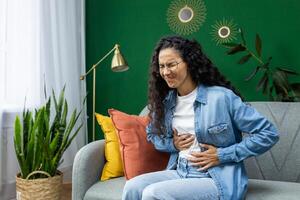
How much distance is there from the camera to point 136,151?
1.91 m

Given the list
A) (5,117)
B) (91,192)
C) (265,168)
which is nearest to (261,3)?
(265,168)

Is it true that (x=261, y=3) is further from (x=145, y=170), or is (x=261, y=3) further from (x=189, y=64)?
(x=145, y=170)

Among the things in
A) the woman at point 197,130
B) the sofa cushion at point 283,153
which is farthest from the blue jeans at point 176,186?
the sofa cushion at point 283,153

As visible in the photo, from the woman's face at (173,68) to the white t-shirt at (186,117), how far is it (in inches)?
3.6

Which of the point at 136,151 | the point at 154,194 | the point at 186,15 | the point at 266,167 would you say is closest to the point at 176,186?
the point at 154,194

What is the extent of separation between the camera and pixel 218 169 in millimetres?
1572


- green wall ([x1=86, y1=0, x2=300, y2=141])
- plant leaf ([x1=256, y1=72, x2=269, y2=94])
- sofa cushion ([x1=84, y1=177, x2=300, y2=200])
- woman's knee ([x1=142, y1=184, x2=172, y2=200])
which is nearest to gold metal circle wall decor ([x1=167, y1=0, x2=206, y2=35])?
green wall ([x1=86, y1=0, x2=300, y2=141])

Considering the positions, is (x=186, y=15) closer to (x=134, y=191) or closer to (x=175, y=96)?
(x=175, y=96)

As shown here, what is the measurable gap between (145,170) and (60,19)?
5.45ft

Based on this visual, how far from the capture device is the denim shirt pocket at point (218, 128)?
158 cm

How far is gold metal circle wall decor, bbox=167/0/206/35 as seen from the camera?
2.81m

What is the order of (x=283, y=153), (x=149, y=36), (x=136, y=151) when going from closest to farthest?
(x=136, y=151) < (x=283, y=153) < (x=149, y=36)

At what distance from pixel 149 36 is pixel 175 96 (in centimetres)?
133

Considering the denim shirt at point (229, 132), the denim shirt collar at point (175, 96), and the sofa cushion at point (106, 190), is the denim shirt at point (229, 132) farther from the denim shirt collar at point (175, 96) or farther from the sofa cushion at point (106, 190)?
the sofa cushion at point (106, 190)
